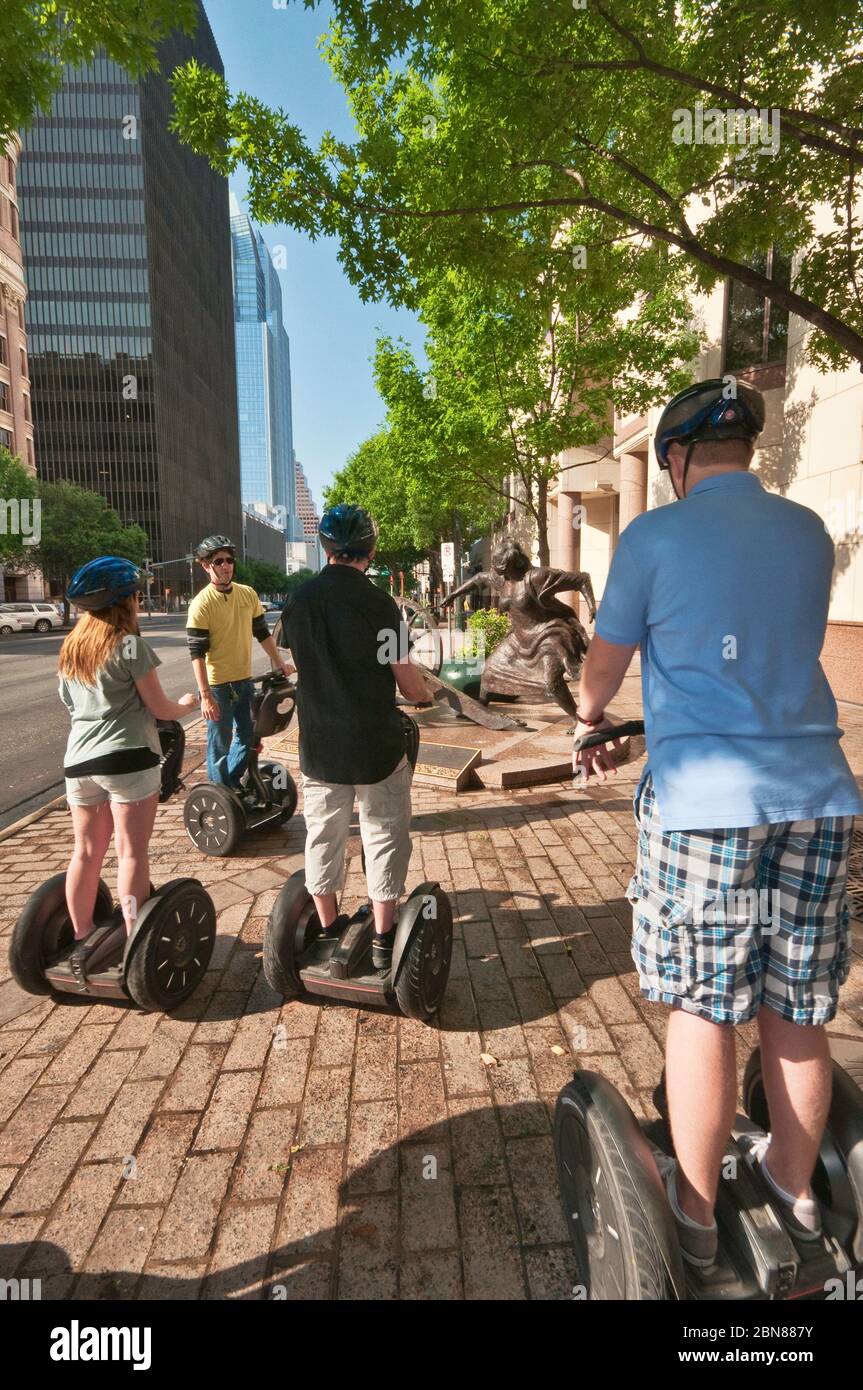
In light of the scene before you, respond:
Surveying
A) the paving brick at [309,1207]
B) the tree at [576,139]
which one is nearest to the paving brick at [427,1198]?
the paving brick at [309,1207]

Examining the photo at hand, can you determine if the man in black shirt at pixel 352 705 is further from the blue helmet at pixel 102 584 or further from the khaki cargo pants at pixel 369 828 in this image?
the blue helmet at pixel 102 584

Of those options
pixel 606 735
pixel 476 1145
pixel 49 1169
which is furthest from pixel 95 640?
pixel 476 1145

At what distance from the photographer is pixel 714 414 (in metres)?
1.63

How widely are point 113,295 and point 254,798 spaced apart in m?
102

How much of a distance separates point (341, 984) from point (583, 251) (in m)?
7.97

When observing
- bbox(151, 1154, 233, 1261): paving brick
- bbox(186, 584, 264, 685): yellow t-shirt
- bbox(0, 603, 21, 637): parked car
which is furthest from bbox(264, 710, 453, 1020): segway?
bbox(0, 603, 21, 637): parked car

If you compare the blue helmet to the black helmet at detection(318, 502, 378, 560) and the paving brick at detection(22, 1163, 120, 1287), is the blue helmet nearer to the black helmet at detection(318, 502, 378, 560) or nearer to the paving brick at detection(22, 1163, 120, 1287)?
the black helmet at detection(318, 502, 378, 560)

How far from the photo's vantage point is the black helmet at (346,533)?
2764 millimetres

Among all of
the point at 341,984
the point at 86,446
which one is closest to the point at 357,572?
the point at 341,984

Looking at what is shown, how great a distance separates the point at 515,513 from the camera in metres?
37.2

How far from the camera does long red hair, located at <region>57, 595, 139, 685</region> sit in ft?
9.36

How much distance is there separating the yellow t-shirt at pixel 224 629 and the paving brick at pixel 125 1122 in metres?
3.02

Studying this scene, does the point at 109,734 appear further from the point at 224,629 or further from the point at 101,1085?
the point at 224,629

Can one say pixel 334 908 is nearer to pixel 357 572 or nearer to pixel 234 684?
pixel 357 572
